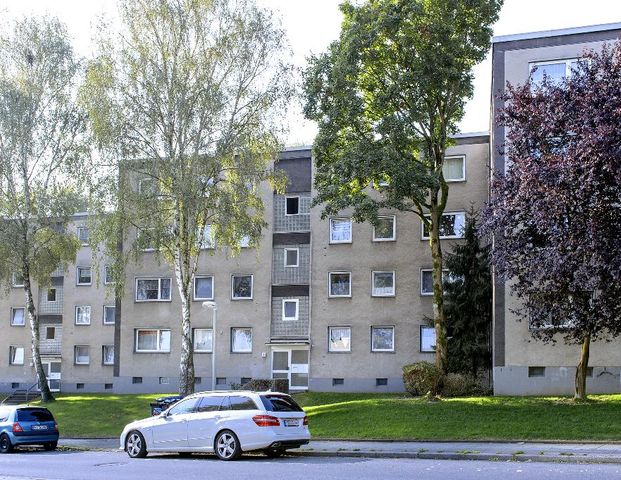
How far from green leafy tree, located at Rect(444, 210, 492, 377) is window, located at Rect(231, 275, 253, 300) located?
1006 cm

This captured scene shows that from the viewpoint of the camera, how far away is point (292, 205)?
41625 mm

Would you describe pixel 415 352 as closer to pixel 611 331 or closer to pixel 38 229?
pixel 611 331

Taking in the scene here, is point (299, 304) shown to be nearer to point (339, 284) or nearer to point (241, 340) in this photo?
point (339, 284)

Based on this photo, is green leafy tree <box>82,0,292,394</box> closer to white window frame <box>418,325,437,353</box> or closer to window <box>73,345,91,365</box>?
white window frame <box>418,325,437,353</box>

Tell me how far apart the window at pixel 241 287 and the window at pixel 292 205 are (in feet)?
12.1

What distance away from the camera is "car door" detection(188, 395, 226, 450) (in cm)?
1973

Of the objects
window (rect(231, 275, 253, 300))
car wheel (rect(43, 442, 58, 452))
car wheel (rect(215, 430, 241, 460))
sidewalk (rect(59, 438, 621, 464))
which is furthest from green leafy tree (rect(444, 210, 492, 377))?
car wheel (rect(215, 430, 241, 460))

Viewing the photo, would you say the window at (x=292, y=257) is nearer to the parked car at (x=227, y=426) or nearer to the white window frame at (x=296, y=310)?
the white window frame at (x=296, y=310)

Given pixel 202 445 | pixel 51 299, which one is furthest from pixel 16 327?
pixel 202 445

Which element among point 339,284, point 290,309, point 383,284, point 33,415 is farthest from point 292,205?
point 33,415

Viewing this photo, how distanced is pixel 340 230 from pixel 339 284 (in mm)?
2478

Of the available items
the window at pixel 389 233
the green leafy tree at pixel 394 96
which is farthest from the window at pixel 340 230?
the green leafy tree at pixel 394 96

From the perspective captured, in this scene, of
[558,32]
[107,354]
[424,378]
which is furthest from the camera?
[107,354]

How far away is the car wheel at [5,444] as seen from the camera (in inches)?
968
